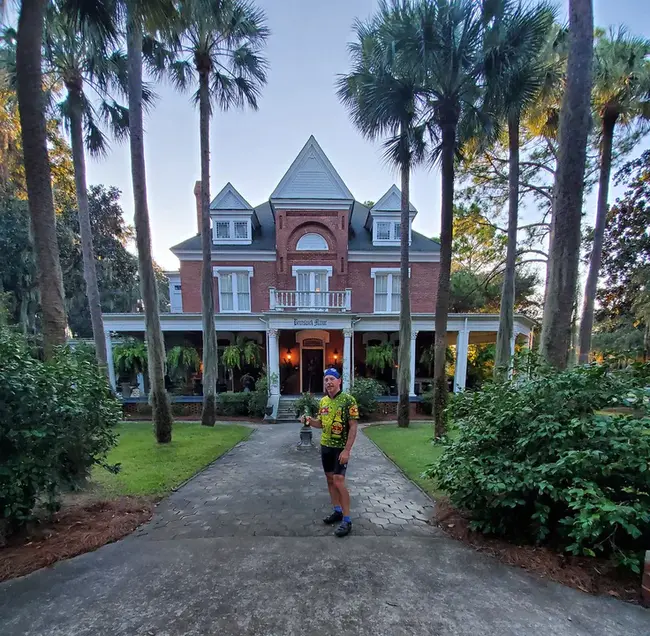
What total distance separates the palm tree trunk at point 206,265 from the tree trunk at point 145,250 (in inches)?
82.4

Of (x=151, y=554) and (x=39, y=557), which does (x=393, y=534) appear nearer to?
(x=151, y=554)

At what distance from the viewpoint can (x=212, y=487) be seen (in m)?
5.00

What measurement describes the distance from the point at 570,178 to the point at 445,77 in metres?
4.17

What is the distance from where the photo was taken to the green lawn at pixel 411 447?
541cm

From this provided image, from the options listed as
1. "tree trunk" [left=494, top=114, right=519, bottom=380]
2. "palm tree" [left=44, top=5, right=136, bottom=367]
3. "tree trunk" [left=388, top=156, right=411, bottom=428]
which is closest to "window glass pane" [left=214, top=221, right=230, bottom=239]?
"palm tree" [left=44, top=5, right=136, bottom=367]

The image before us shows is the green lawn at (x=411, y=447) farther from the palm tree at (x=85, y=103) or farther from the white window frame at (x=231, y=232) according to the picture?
→ the white window frame at (x=231, y=232)

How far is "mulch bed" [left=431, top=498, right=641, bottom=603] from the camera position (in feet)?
7.98

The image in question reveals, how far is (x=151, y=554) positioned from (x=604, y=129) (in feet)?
54.1

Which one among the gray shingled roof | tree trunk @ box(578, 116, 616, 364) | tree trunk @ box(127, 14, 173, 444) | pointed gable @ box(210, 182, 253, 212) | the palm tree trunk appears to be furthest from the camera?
pointed gable @ box(210, 182, 253, 212)

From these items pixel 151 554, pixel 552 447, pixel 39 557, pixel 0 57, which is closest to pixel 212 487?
pixel 151 554

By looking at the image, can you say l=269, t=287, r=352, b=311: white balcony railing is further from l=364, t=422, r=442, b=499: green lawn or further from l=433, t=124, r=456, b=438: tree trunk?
l=433, t=124, r=456, b=438: tree trunk

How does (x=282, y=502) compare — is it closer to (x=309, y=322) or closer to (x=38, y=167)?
(x=38, y=167)

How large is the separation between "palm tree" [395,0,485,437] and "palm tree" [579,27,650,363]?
590 centimetres

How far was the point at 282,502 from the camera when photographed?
4.38m
